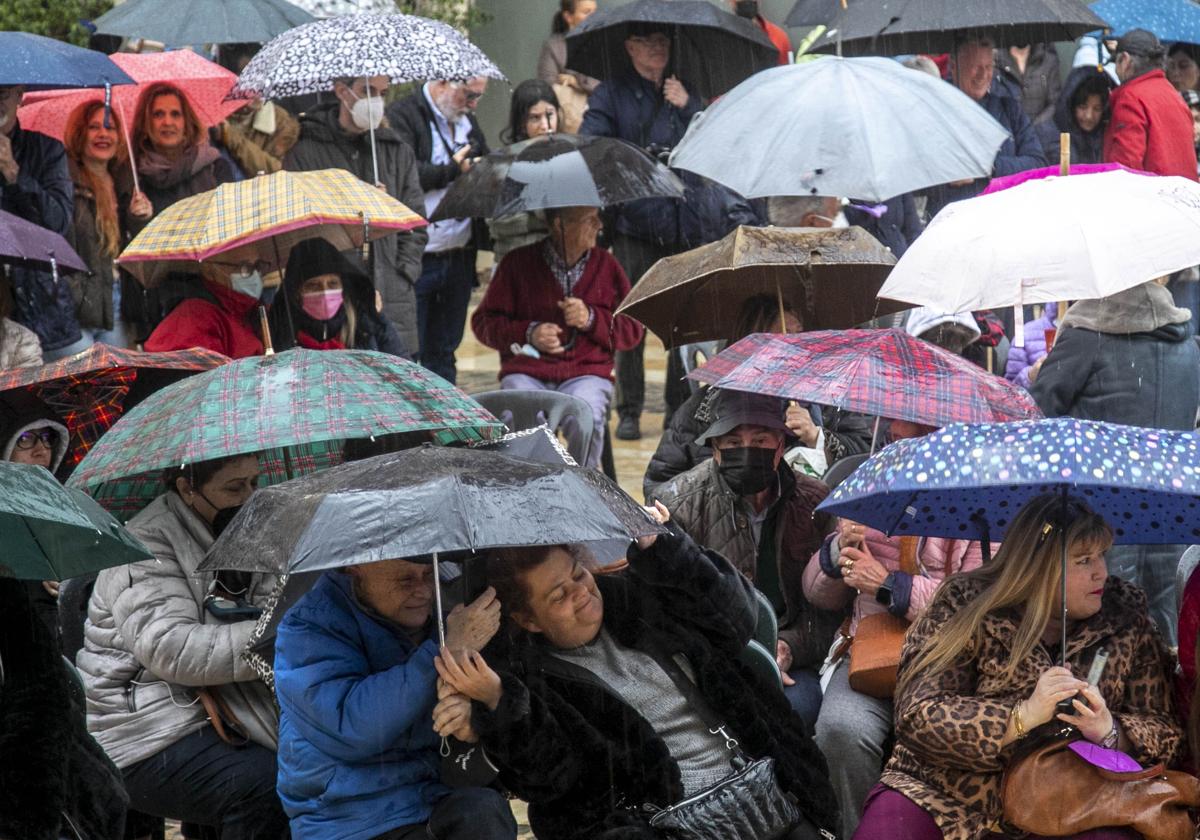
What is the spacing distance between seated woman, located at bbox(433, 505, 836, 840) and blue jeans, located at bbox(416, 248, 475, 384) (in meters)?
5.43

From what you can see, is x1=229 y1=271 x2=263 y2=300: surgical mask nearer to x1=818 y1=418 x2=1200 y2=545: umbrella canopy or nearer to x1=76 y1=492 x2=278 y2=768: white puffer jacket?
x1=76 y1=492 x2=278 y2=768: white puffer jacket

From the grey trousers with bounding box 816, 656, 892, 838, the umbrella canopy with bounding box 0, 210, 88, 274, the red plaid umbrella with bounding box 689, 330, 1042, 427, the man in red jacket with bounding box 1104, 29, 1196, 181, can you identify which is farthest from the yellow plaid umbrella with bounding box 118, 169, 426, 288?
the man in red jacket with bounding box 1104, 29, 1196, 181

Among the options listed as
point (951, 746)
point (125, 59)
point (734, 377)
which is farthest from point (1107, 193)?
point (125, 59)

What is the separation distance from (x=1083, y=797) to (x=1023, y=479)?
81cm

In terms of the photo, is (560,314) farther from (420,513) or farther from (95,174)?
(420,513)

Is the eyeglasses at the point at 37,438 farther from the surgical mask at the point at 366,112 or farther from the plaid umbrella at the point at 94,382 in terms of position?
the surgical mask at the point at 366,112

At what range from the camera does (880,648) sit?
16.4ft

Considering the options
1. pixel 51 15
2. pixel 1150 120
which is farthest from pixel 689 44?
pixel 51 15

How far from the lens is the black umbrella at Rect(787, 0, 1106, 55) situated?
7.78 meters

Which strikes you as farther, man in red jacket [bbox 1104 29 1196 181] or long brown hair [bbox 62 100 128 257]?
man in red jacket [bbox 1104 29 1196 181]

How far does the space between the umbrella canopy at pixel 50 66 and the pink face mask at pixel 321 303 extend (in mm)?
1743

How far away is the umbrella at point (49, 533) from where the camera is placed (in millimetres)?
3645

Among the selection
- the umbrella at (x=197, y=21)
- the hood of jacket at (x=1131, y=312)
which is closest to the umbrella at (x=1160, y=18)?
the hood of jacket at (x=1131, y=312)

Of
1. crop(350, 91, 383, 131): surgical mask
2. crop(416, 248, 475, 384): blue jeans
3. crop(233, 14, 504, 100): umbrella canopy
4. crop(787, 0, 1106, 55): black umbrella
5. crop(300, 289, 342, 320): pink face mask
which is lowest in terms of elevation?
crop(416, 248, 475, 384): blue jeans
